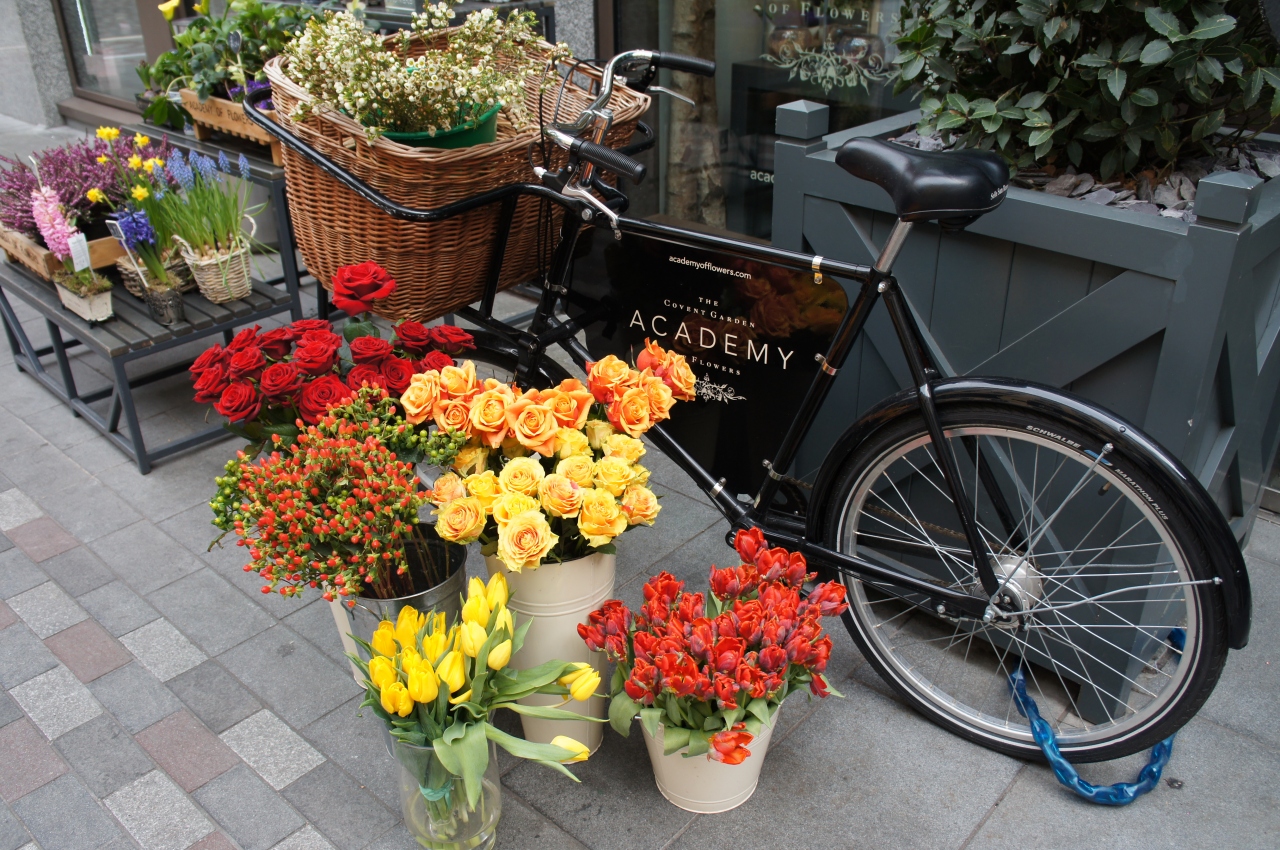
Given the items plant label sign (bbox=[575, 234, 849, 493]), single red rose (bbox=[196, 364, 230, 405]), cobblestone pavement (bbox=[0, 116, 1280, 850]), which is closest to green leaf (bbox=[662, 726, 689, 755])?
cobblestone pavement (bbox=[0, 116, 1280, 850])

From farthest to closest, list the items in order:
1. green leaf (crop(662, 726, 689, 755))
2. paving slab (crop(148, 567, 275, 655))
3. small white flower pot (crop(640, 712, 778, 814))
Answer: paving slab (crop(148, 567, 275, 655))
small white flower pot (crop(640, 712, 778, 814))
green leaf (crop(662, 726, 689, 755))

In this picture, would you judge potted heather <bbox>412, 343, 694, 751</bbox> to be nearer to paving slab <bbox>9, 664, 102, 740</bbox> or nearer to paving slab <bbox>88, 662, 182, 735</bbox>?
paving slab <bbox>88, 662, 182, 735</bbox>

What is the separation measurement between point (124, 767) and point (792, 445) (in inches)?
74.1

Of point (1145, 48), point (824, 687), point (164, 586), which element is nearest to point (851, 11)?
point (1145, 48)

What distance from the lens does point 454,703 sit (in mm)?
1902

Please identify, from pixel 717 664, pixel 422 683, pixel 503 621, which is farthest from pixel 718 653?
pixel 422 683

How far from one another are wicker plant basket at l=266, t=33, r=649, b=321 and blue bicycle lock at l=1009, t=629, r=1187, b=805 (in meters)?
1.86

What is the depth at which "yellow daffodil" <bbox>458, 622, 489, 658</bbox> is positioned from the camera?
1.91 meters

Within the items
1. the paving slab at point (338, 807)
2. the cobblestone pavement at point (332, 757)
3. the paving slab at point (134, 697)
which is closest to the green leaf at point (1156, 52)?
the cobblestone pavement at point (332, 757)

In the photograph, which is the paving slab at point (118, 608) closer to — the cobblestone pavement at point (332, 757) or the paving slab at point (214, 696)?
the cobblestone pavement at point (332, 757)

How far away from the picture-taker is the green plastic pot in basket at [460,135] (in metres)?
2.45

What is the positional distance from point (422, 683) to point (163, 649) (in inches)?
55.9

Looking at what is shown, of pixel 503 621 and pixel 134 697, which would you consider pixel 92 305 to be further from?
pixel 503 621

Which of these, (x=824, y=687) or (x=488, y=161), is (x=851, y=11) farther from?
(x=824, y=687)
